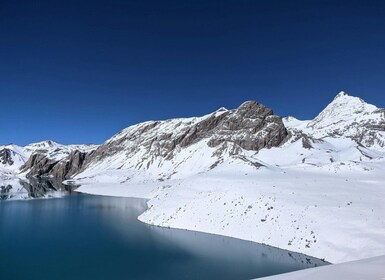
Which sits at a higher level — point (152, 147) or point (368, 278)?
point (152, 147)

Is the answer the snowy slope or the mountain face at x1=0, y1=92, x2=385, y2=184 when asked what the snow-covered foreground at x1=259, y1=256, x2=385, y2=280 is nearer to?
the snowy slope

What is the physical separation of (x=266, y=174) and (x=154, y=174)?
110 metres

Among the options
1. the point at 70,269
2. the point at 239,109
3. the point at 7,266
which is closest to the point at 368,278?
the point at 70,269

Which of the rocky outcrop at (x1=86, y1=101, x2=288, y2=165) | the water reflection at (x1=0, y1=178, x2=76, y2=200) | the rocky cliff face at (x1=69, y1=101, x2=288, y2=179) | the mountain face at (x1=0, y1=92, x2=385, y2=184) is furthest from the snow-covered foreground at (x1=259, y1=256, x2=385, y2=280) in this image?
the rocky outcrop at (x1=86, y1=101, x2=288, y2=165)

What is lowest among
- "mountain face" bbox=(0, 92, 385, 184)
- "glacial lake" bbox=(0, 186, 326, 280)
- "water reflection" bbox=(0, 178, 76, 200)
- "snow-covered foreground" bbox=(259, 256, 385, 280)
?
"glacial lake" bbox=(0, 186, 326, 280)

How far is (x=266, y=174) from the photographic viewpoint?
171ft

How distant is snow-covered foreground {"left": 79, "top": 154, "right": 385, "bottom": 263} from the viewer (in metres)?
30.9

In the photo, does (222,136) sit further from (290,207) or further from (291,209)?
(291,209)

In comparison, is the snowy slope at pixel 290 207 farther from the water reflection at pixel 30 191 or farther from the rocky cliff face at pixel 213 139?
the rocky cliff face at pixel 213 139

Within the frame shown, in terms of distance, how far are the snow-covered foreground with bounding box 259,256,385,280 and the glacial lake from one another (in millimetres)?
12429

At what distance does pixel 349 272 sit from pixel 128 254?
2441 cm

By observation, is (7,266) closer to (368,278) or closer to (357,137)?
(368,278)

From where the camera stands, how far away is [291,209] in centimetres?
3738

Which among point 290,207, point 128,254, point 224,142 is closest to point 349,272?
point 128,254
